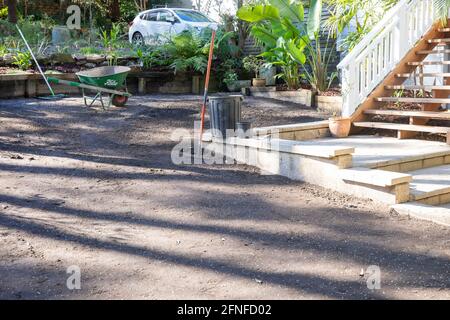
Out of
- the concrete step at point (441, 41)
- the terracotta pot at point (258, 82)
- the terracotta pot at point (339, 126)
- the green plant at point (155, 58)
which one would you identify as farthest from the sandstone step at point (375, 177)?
the green plant at point (155, 58)

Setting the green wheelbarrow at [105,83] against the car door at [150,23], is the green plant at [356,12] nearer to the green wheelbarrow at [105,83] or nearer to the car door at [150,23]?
the green wheelbarrow at [105,83]

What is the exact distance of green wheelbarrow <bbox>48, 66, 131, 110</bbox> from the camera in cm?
1104

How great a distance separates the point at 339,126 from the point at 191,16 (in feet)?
35.2

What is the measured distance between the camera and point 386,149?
8.23 metres

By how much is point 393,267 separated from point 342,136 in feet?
16.5

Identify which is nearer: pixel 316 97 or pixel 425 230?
pixel 425 230

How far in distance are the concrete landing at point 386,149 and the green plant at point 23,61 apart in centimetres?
703

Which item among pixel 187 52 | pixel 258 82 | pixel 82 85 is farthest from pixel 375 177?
pixel 187 52

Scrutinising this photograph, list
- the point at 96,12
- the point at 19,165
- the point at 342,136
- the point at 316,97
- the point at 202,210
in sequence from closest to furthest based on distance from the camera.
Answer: the point at 202,210 → the point at 19,165 → the point at 342,136 → the point at 316,97 → the point at 96,12

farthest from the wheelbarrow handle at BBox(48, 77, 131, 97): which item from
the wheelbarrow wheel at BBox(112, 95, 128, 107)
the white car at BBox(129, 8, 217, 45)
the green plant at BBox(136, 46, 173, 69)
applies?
the white car at BBox(129, 8, 217, 45)
